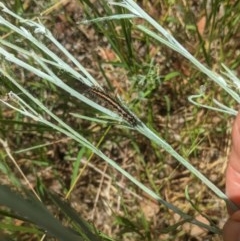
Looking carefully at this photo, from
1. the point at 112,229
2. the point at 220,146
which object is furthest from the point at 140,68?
the point at 112,229

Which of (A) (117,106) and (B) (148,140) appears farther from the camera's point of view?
(B) (148,140)

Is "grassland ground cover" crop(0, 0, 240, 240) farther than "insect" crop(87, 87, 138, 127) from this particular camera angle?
Yes

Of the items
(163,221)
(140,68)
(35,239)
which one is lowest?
(35,239)

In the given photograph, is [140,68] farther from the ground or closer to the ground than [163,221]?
farther from the ground

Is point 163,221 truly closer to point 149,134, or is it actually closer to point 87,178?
point 87,178

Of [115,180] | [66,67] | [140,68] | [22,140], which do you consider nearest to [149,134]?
[66,67]

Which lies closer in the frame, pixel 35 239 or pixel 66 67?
pixel 66 67

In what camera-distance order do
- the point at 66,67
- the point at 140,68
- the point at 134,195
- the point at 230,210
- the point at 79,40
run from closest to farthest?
1. the point at 66,67
2. the point at 230,210
3. the point at 140,68
4. the point at 134,195
5. the point at 79,40

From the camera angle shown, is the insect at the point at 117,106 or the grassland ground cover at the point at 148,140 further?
the grassland ground cover at the point at 148,140

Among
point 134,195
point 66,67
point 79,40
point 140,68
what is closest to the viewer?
point 66,67

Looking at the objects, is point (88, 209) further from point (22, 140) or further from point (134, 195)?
point (22, 140)
